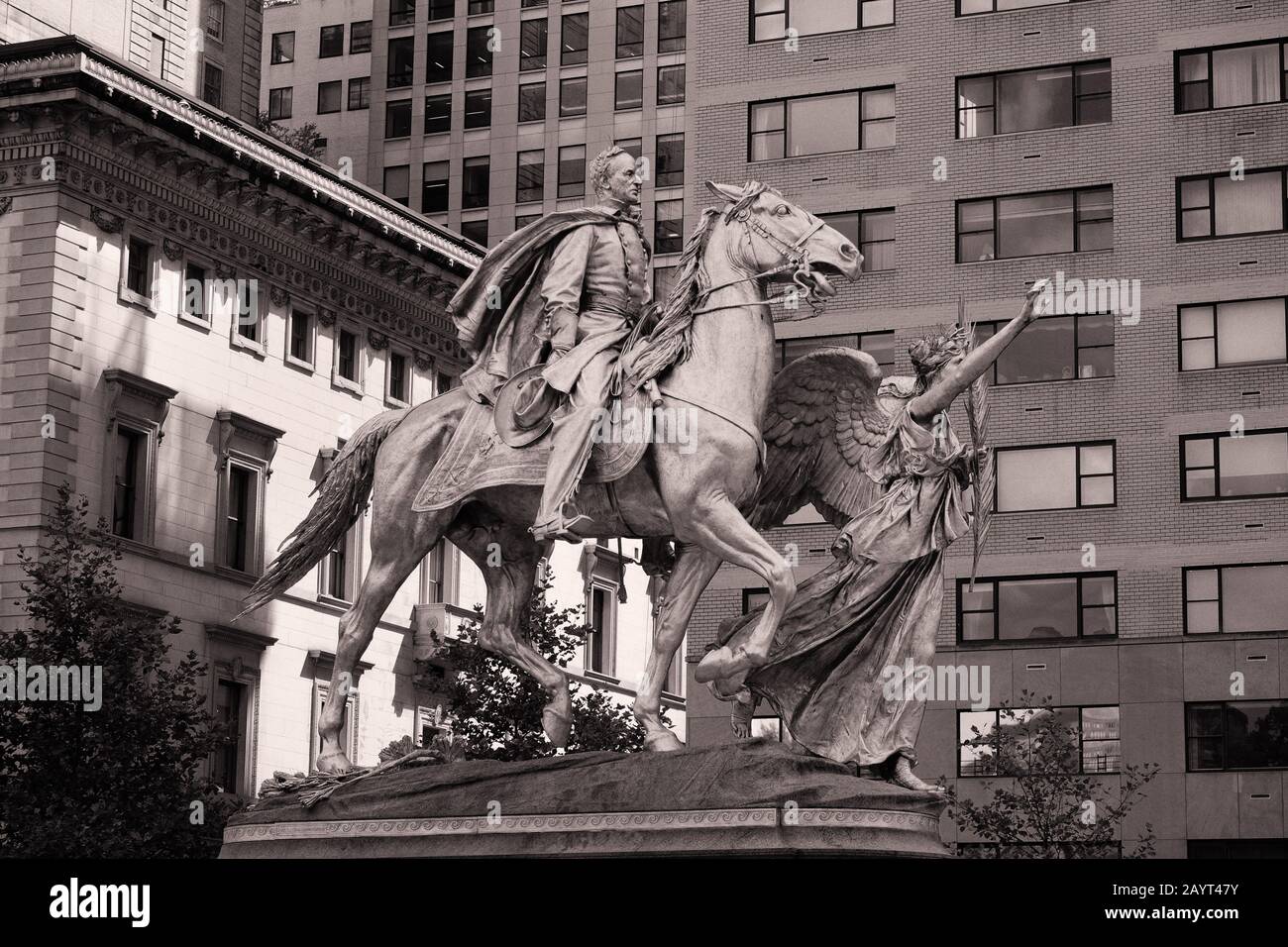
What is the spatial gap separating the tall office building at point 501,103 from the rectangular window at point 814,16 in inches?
1376

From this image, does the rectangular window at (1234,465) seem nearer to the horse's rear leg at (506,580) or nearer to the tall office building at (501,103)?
the horse's rear leg at (506,580)

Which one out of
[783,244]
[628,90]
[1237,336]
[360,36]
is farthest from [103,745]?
[360,36]

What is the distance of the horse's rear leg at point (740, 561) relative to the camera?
744 inches

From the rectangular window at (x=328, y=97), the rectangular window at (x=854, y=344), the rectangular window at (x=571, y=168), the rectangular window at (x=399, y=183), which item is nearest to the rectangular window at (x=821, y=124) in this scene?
the rectangular window at (x=854, y=344)

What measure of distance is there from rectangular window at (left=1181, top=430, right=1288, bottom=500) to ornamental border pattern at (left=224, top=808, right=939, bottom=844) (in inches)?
1531

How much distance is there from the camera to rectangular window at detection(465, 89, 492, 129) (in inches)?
4082

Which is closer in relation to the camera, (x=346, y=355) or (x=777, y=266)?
(x=777, y=266)

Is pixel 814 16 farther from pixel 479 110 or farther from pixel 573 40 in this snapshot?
pixel 479 110

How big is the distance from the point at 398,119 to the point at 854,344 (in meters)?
50.9

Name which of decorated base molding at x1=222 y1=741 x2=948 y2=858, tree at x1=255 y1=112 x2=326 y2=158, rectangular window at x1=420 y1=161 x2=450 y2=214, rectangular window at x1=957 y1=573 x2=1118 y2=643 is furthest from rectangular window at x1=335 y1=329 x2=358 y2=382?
decorated base molding at x1=222 y1=741 x2=948 y2=858

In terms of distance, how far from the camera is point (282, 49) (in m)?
110
